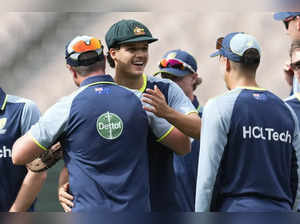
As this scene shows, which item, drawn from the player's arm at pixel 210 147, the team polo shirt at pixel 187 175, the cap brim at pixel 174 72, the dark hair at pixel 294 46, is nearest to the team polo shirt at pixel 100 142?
the player's arm at pixel 210 147

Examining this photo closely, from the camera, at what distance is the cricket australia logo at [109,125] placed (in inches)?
79.5

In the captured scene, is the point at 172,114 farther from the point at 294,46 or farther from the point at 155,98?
the point at 294,46

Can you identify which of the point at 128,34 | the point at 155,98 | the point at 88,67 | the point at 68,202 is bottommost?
the point at 68,202

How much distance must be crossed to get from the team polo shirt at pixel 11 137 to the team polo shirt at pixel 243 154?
2.37 feet

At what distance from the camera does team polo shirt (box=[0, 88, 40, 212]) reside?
2336mm

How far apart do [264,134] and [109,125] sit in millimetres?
511

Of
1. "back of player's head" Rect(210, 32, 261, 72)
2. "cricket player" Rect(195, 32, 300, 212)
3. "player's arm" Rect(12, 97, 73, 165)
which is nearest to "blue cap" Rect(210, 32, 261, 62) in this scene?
"back of player's head" Rect(210, 32, 261, 72)

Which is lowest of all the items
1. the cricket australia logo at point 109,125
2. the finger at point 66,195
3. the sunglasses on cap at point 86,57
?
the finger at point 66,195

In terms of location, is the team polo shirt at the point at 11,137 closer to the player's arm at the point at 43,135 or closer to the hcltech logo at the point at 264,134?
the player's arm at the point at 43,135

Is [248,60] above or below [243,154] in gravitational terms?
above

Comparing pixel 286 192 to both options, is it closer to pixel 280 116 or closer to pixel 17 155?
pixel 280 116

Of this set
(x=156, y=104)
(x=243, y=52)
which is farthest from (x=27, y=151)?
(x=243, y=52)

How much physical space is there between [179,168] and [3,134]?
1.04 m

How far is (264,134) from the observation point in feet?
6.72
